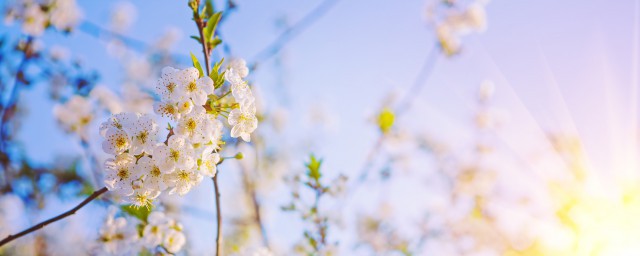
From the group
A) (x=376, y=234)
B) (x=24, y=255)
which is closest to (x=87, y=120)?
(x=376, y=234)

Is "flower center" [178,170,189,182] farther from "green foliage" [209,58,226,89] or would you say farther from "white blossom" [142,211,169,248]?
"white blossom" [142,211,169,248]

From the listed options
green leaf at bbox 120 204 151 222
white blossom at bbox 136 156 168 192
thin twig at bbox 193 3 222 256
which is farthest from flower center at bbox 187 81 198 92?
green leaf at bbox 120 204 151 222

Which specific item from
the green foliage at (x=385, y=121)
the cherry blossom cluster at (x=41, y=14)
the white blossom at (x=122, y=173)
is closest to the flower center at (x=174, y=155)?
the white blossom at (x=122, y=173)

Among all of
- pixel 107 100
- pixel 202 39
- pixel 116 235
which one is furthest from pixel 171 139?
pixel 107 100

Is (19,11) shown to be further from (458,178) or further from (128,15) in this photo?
(458,178)

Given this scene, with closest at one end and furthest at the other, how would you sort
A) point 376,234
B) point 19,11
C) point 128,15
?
point 19,11 < point 376,234 < point 128,15

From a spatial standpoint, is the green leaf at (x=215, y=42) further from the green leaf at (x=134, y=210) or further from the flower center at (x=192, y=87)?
the green leaf at (x=134, y=210)

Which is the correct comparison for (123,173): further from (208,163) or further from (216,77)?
(216,77)
